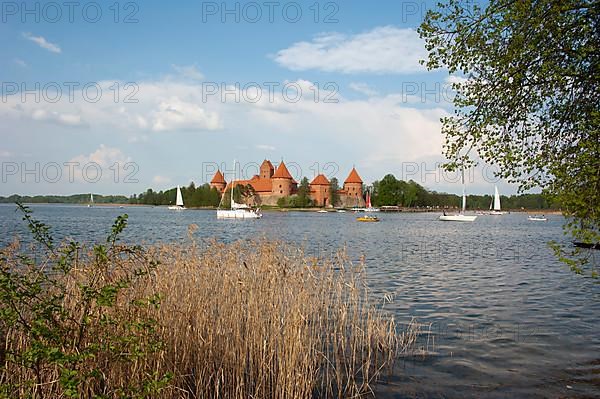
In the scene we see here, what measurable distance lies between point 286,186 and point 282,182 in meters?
1.54

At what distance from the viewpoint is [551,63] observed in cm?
679

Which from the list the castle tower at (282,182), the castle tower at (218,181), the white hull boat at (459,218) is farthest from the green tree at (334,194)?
the white hull boat at (459,218)

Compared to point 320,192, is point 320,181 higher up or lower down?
higher up

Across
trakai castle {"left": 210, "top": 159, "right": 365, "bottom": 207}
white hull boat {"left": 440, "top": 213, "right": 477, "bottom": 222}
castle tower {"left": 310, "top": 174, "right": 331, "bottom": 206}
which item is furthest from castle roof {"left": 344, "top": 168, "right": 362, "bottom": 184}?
white hull boat {"left": 440, "top": 213, "right": 477, "bottom": 222}

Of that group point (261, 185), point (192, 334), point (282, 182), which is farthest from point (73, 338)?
point (261, 185)

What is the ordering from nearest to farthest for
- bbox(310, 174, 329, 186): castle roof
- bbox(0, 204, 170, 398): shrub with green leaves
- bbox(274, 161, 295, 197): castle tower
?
1. bbox(0, 204, 170, 398): shrub with green leaves
2. bbox(274, 161, 295, 197): castle tower
3. bbox(310, 174, 329, 186): castle roof

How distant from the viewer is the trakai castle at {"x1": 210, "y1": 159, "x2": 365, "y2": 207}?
13700cm

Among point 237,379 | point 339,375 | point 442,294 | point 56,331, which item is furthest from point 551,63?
point 442,294

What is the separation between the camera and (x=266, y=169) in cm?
14812

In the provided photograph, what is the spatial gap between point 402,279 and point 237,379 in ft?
36.3

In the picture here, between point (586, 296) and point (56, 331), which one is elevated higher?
point (56, 331)

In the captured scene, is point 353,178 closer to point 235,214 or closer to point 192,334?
point 235,214

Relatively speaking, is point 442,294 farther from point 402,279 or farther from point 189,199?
point 189,199

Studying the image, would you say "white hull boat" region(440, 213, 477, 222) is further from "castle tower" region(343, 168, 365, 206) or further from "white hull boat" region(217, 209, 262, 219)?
"castle tower" region(343, 168, 365, 206)
